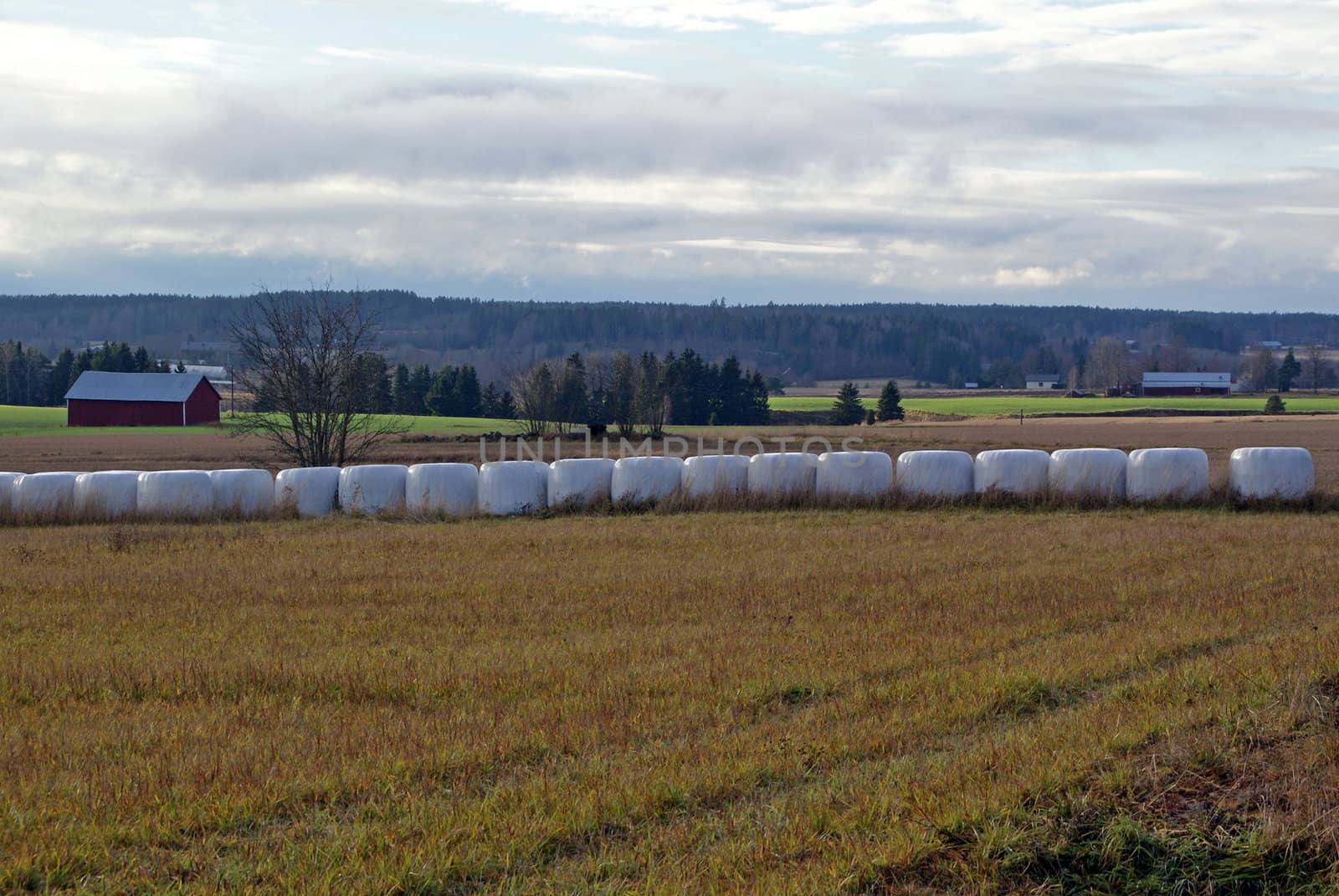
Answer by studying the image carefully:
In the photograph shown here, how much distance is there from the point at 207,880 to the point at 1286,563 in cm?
1280

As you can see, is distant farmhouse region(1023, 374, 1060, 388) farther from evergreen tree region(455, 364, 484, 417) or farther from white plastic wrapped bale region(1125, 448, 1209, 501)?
white plastic wrapped bale region(1125, 448, 1209, 501)

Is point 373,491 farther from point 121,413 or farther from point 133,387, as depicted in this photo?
point 133,387

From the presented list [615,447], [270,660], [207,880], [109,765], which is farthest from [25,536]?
[615,447]

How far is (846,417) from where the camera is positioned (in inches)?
3334

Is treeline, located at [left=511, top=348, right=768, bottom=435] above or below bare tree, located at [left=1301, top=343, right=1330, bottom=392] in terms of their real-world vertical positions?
below

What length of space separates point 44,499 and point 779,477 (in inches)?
494

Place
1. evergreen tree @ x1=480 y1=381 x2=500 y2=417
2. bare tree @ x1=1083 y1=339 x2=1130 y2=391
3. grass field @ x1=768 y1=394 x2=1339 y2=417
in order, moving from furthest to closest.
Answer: bare tree @ x1=1083 y1=339 x2=1130 y2=391 → evergreen tree @ x1=480 y1=381 x2=500 y2=417 → grass field @ x1=768 y1=394 x2=1339 y2=417

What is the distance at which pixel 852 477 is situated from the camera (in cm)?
2234

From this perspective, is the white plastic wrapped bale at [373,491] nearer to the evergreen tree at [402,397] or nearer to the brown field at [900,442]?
the brown field at [900,442]

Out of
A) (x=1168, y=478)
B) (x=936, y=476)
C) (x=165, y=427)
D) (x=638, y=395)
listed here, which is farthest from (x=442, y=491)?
(x=165, y=427)

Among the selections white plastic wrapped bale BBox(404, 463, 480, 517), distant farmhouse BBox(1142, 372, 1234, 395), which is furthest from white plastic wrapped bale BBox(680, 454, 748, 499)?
distant farmhouse BBox(1142, 372, 1234, 395)

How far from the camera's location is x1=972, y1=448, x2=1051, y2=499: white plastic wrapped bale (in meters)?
22.1

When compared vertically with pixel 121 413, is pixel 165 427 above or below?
below

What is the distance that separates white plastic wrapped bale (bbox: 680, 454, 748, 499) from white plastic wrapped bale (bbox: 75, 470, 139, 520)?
9439mm
